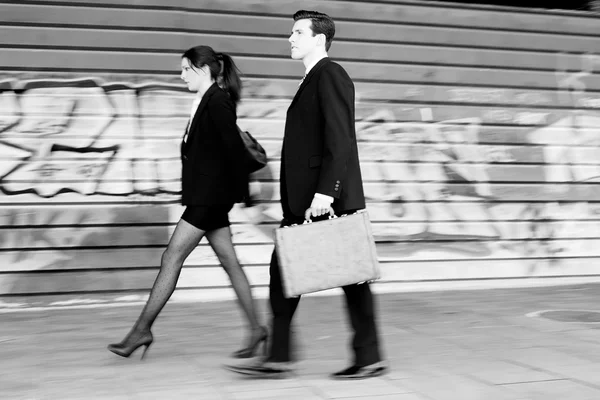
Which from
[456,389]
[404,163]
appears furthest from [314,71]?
[404,163]

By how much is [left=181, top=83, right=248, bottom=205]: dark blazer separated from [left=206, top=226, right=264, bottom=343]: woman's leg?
0.22 meters

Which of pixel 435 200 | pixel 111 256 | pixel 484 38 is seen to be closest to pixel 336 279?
pixel 111 256

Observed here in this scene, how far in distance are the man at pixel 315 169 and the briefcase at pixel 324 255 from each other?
0.13 meters

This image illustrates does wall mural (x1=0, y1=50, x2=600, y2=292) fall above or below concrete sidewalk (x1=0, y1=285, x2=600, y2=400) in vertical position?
above

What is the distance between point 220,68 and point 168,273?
3.80 feet

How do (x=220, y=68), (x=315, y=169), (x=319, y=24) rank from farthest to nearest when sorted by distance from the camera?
(x=220, y=68)
(x=319, y=24)
(x=315, y=169)

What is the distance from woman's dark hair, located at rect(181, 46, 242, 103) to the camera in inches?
193

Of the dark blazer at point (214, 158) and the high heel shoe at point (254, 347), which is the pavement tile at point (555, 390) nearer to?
the high heel shoe at point (254, 347)

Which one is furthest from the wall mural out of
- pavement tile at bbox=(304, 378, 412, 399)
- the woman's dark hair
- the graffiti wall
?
pavement tile at bbox=(304, 378, 412, 399)

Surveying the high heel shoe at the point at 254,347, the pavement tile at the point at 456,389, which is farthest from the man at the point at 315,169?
the high heel shoe at the point at 254,347

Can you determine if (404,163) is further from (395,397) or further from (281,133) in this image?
(395,397)

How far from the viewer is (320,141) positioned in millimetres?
4285

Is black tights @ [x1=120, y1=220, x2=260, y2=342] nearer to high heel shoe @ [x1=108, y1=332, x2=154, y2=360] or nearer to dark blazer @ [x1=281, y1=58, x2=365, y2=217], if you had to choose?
high heel shoe @ [x1=108, y1=332, x2=154, y2=360]

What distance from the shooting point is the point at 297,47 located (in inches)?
172
